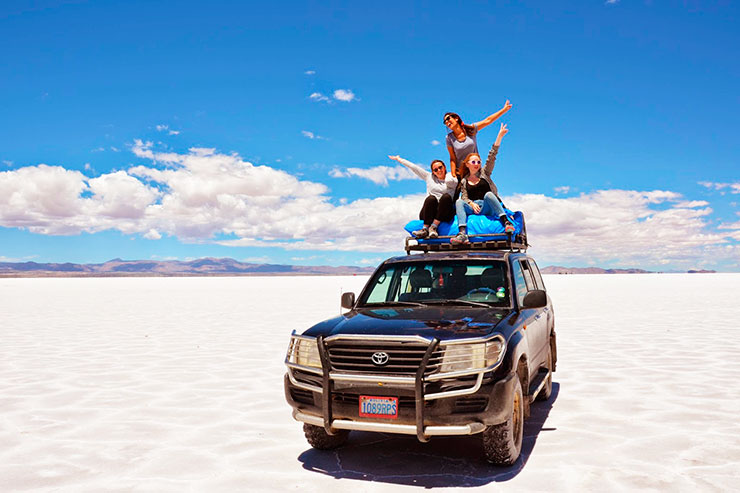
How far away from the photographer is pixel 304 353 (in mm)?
5121

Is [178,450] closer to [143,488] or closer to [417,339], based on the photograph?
[143,488]

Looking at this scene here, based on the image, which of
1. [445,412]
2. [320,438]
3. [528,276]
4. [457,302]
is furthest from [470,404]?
[528,276]

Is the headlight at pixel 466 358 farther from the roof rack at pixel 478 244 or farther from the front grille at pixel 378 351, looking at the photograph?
the roof rack at pixel 478 244

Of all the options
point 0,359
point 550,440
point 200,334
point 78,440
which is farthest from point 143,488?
point 200,334

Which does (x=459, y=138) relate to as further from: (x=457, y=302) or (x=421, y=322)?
→ (x=421, y=322)

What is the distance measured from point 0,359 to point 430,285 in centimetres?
884

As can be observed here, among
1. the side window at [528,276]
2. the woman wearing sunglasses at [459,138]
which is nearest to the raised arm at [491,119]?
the woman wearing sunglasses at [459,138]

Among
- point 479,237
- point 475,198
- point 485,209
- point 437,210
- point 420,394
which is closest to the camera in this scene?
point 420,394

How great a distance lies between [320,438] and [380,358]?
1.27 meters

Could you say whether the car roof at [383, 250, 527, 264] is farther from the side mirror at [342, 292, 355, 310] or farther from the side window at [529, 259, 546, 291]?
the side window at [529, 259, 546, 291]

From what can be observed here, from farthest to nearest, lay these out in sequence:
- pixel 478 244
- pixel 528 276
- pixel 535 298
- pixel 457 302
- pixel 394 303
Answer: pixel 478 244 → pixel 528 276 → pixel 394 303 → pixel 457 302 → pixel 535 298

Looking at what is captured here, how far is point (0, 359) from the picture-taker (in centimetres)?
1088

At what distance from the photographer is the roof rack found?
24.1ft

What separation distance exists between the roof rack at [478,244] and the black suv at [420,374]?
65.5 inches
